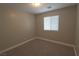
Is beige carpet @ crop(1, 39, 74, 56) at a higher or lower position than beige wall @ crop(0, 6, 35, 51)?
lower

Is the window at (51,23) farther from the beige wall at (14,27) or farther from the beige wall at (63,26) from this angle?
the beige wall at (14,27)

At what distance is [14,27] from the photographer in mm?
1204

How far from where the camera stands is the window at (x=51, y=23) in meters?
1.24

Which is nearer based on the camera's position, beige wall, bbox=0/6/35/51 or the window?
beige wall, bbox=0/6/35/51

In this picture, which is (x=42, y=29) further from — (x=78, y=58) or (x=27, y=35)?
(x=78, y=58)

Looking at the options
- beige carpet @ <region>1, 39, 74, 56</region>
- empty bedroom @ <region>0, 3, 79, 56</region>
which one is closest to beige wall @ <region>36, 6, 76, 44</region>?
empty bedroom @ <region>0, 3, 79, 56</region>

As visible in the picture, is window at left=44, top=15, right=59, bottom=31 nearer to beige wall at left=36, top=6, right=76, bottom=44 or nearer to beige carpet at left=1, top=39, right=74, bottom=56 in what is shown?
beige wall at left=36, top=6, right=76, bottom=44

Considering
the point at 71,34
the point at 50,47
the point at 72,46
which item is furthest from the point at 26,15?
the point at 72,46

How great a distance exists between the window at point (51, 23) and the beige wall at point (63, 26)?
52 millimetres

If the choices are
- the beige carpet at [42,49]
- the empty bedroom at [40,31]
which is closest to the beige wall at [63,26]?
the empty bedroom at [40,31]

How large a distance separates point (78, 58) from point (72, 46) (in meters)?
0.27

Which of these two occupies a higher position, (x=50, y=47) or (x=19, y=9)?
(x=19, y=9)

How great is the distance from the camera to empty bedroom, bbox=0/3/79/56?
1.15m

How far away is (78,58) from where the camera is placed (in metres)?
0.99
